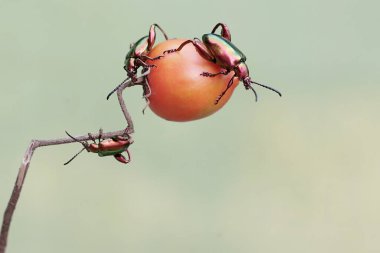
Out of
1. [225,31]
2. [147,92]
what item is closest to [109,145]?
[147,92]

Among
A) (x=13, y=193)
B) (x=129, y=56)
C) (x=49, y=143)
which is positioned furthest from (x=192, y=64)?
(x=13, y=193)

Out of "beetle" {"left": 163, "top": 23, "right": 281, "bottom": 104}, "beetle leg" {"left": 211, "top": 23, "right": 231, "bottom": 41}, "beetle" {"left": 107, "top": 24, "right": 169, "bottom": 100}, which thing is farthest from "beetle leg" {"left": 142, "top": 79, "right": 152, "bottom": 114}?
"beetle leg" {"left": 211, "top": 23, "right": 231, "bottom": 41}

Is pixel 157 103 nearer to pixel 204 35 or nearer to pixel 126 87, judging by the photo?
pixel 126 87

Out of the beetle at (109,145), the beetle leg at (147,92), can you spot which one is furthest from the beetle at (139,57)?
the beetle at (109,145)

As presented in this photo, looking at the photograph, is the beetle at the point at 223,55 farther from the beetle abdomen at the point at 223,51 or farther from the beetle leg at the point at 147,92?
the beetle leg at the point at 147,92

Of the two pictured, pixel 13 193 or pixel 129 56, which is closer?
pixel 13 193

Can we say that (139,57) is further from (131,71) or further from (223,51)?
(223,51)

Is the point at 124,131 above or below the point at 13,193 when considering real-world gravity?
above
